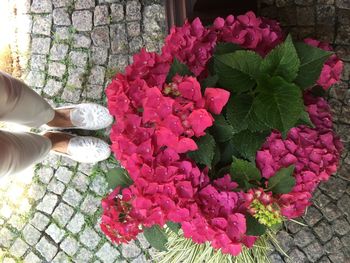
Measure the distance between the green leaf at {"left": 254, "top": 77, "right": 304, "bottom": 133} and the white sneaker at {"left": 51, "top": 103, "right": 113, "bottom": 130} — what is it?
1.24 m

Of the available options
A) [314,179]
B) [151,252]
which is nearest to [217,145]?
[314,179]

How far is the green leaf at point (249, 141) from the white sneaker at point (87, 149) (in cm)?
117

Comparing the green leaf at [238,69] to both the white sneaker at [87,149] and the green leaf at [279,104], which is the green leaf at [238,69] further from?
the white sneaker at [87,149]

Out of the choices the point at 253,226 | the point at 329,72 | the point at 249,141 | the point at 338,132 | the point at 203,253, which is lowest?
the point at 203,253

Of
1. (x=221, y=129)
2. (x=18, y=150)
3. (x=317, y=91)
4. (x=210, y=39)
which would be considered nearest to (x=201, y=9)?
(x=210, y=39)

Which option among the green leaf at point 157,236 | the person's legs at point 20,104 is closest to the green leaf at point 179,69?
the green leaf at point 157,236

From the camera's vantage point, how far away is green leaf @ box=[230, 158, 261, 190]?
4.20 ft

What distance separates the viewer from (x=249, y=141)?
1263mm

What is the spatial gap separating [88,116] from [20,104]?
0.57 m

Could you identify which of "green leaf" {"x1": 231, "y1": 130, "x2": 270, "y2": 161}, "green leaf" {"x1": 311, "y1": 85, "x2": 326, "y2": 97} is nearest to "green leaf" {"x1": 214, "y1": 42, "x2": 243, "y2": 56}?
"green leaf" {"x1": 231, "y1": 130, "x2": 270, "y2": 161}

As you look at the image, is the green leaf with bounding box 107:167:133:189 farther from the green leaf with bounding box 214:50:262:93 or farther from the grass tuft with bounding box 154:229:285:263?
the green leaf with bounding box 214:50:262:93

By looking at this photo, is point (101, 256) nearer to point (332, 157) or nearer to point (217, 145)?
point (217, 145)

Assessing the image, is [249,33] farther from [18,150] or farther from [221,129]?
[18,150]

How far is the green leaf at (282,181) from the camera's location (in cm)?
125
